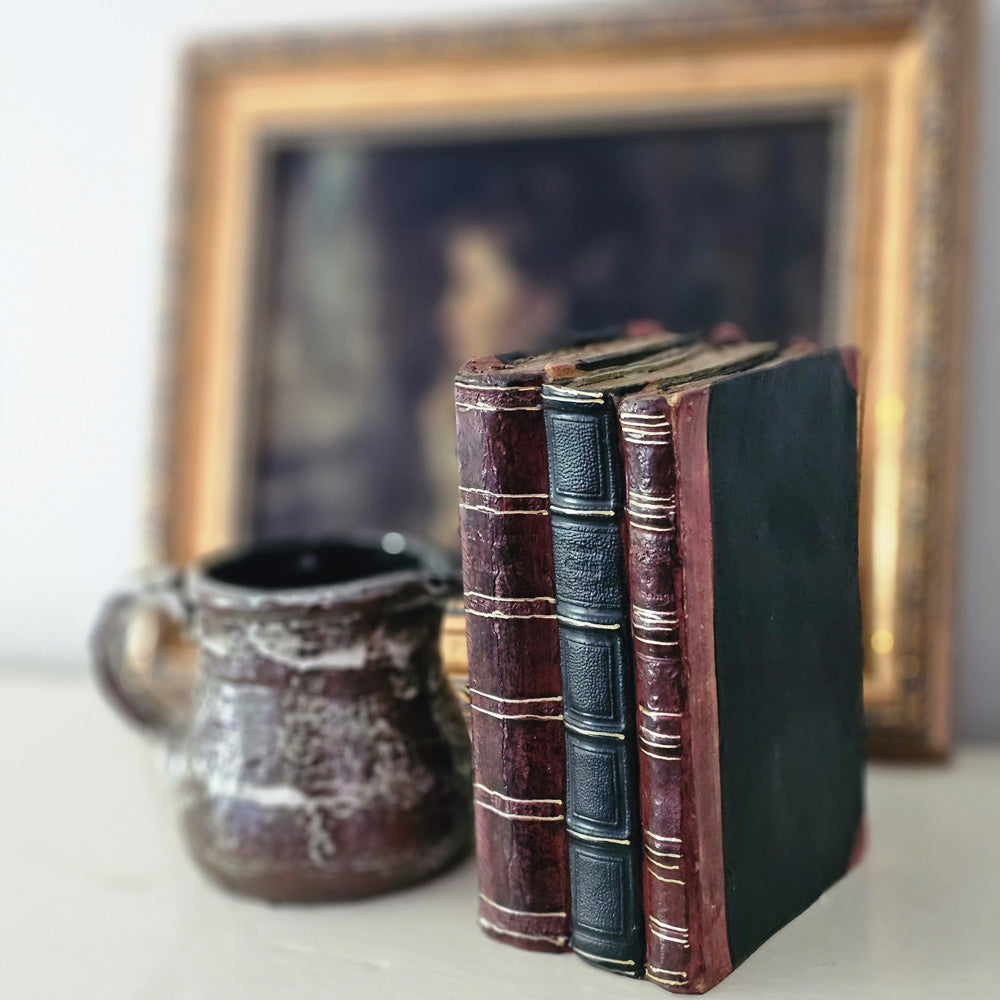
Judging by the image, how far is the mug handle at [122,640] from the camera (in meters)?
0.65

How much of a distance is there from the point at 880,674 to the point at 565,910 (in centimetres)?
35

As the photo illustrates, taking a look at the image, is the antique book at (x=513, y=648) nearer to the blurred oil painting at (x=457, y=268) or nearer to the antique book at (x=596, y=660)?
the antique book at (x=596, y=660)

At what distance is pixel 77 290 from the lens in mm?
993

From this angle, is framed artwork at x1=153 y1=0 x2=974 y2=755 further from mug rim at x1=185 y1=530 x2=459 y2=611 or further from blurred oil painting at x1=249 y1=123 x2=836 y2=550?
mug rim at x1=185 y1=530 x2=459 y2=611

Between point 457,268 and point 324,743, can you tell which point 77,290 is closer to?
point 457,268

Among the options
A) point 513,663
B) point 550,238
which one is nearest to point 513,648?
point 513,663

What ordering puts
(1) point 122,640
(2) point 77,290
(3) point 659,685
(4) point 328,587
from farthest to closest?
(2) point 77,290
(1) point 122,640
(4) point 328,587
(3) point 659,685

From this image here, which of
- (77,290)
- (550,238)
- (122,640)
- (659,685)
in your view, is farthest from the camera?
(77,290)

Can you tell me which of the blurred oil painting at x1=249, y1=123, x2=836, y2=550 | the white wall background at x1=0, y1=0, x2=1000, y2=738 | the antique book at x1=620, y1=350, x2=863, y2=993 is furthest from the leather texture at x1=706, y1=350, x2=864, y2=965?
the white wall background at x1=0, y1=0, x2=1000, y2=738

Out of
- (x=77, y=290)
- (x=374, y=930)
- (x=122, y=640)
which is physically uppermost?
(x=77, y=290)

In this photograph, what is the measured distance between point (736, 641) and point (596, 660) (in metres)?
0.06

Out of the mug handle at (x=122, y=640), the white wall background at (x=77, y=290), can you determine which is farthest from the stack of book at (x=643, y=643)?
the white wall background at (x=77, y=290)

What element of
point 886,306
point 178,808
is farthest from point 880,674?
point 178,808

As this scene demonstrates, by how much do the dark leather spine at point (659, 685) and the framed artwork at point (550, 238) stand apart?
1.02 feet
